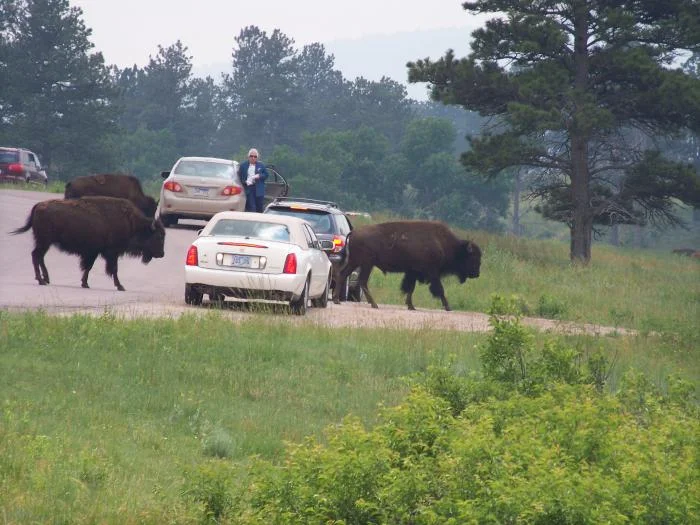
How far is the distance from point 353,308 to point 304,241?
301 centimetres

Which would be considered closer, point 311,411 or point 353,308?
point 311,411

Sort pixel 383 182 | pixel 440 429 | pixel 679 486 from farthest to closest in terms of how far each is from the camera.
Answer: pixel 383 182, pixel 440 429, pixel 679 486

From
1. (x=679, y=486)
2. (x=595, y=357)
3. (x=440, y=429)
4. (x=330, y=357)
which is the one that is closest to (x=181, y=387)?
(x=330, y=357)

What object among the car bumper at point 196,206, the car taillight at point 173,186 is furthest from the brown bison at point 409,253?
the car taillight at point 173,186

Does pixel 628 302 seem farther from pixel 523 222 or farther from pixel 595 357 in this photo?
pixel 523 222

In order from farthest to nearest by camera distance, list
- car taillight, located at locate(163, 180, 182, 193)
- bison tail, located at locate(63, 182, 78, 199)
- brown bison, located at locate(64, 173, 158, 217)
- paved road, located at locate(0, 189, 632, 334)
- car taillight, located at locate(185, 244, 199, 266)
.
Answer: car taillight, located at locate(163, 180, 182, 193) → brown bison, located at locate(64, 173, 158, 217) → bison tail, located at locate(63, 182, 78, 199) → car taillight, located at locate(185, 244, 199, 266) → paved road, located at locate(0, 189, 632, 334)

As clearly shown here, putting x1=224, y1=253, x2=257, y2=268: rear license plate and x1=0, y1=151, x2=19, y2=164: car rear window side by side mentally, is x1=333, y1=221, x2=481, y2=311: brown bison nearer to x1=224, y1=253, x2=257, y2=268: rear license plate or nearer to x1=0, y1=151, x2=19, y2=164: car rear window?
x1=224, y1=253, x2=257, y2=268: rear license plate

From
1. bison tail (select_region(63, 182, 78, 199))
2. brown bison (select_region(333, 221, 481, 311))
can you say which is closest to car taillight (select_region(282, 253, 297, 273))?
brown bison (select_region(333, 221, 481, 311))

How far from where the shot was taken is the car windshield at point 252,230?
67.5 ft

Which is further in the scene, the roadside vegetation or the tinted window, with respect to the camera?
the tinted window

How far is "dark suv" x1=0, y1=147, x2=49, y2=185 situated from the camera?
56.9m

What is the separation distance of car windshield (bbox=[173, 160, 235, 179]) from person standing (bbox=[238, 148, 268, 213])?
1878mm

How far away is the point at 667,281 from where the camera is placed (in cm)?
3969

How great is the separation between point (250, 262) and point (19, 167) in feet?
128
